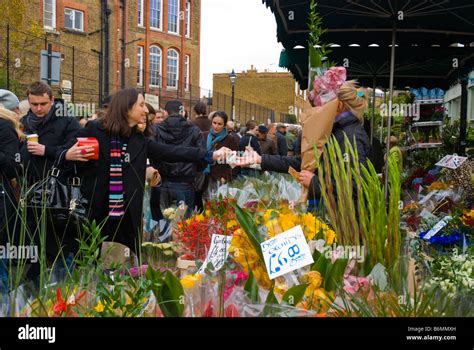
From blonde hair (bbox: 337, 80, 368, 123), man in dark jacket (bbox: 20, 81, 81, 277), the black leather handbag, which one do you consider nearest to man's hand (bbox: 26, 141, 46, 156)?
man in dark jacket (bbox: 20, 81, 81, 277)

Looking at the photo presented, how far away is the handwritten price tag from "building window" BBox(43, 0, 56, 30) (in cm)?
1692

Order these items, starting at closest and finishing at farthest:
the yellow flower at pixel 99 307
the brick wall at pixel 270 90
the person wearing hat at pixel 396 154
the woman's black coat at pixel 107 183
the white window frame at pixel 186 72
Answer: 1. the yellow flower at pixel 99 307
2. the person wearing hat at pixel 396 154
3. the woman's black coat at pixel 107 183
4. the brick wall at pixel 270 90
5. the white window frame at pixel 186 72

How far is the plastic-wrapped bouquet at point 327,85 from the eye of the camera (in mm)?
2680

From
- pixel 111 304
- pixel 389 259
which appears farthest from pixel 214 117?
pixel 111 304

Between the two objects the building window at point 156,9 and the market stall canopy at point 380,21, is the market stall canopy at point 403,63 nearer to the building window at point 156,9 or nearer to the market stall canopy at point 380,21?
the market stall canopy at point 380,21

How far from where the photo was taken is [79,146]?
10.3ft

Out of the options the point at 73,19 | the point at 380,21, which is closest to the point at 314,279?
the point at 380,21

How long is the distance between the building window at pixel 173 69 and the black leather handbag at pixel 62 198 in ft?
17.3

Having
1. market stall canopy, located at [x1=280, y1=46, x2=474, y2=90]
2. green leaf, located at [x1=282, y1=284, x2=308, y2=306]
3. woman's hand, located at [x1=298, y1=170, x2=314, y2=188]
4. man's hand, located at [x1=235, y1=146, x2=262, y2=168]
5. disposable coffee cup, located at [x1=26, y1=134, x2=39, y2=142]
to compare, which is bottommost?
green leaf, located at [x1=282, y1=284, x2=308, y2=306]

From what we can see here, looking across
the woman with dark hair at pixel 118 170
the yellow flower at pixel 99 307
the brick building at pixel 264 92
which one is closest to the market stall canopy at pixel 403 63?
A: the brick building at pixel 264 92

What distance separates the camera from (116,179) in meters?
3.21

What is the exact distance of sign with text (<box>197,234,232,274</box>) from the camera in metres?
2.02

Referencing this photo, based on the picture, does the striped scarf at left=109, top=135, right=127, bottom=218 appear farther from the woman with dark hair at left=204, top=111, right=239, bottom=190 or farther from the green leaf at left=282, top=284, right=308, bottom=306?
the woman with dark hair at left=204, top=111, right=239, bottom=190

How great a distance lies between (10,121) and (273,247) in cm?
210
